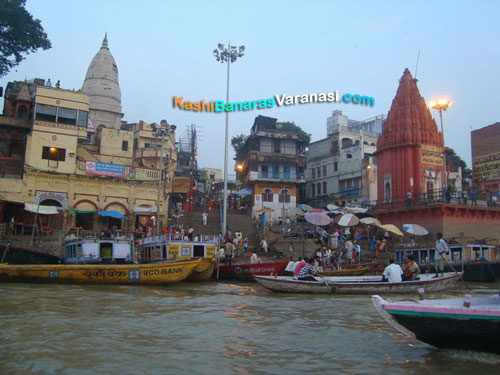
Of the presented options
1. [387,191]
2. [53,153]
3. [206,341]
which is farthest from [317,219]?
[206,341]

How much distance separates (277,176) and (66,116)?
65.7 feet

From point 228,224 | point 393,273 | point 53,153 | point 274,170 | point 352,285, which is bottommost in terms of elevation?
point 352,285

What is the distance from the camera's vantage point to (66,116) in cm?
3241

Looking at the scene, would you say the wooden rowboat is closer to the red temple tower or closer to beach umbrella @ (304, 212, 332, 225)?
beach umbrella @ (304, 212, 332, 225)

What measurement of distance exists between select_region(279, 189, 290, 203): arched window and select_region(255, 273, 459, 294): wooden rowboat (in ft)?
88.8

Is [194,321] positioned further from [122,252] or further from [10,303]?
[122,252]

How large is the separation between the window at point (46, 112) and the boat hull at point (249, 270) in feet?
58.4

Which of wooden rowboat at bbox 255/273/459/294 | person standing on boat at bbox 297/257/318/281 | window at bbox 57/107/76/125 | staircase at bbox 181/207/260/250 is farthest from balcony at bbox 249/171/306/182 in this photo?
wooden rowboat at bbox 255/273/459/294

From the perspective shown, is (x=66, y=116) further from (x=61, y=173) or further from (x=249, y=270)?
(x=249, y=270)

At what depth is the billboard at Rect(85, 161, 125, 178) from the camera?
32.2 metres

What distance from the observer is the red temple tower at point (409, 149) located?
3434cm

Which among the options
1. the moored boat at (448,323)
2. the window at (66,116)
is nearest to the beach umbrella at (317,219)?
the window at (66,116)

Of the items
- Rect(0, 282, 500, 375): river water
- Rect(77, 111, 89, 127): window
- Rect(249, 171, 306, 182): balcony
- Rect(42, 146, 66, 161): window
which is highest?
Rect(77, 111, 89, 127): window

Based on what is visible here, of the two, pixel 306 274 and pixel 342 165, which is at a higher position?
pixel 342 165
